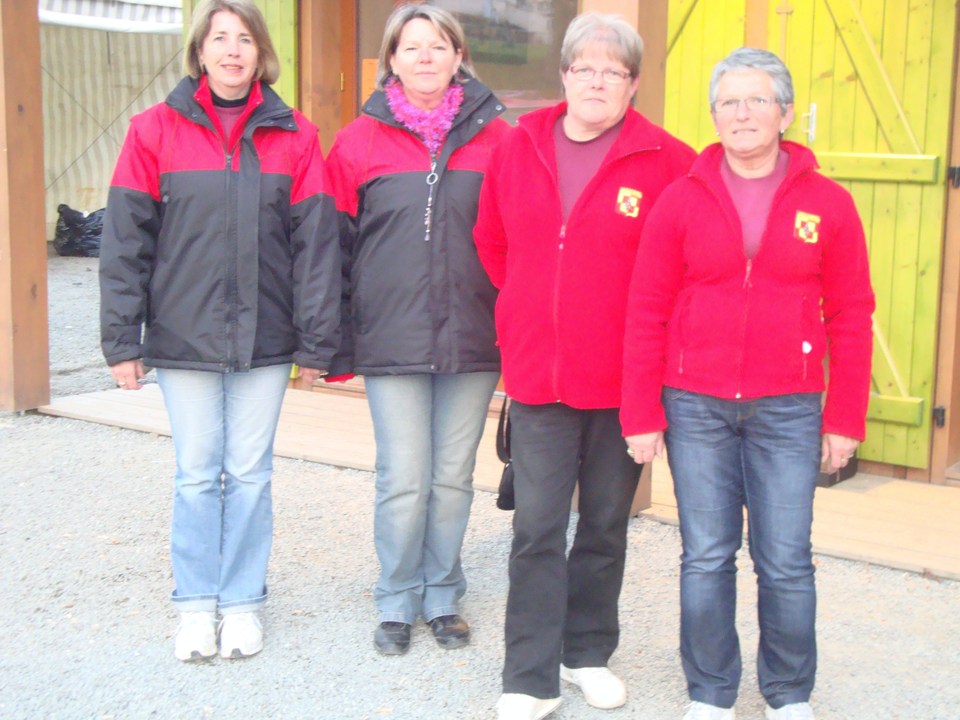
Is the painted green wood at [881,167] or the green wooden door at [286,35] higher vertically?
the green wooden door at [286,35]

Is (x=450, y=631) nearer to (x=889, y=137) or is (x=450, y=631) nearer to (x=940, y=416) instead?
(x=940, y=416)

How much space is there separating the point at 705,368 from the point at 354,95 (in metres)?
5.18

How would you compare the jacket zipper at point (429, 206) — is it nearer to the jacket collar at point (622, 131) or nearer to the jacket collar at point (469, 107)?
the jacket collar at point (469, 107)

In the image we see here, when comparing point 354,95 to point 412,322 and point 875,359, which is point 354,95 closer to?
point 875,359

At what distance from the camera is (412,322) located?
384 cm

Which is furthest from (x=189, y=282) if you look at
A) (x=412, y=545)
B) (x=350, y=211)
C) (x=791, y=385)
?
(x=791, y=385)

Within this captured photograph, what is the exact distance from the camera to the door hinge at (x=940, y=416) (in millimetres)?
5918

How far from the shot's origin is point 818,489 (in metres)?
5.82

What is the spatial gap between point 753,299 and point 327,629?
75.9 inches

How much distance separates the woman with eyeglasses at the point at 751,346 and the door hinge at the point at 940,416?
9.51 ft

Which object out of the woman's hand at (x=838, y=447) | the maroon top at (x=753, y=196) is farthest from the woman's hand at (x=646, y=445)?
the maroon top at (x=753, y=196)

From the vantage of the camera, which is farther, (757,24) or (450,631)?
(757,24)

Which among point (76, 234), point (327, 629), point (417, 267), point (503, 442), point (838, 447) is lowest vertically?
point (327, 629)

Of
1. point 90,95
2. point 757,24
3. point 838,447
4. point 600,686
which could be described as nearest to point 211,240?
point 600,686
